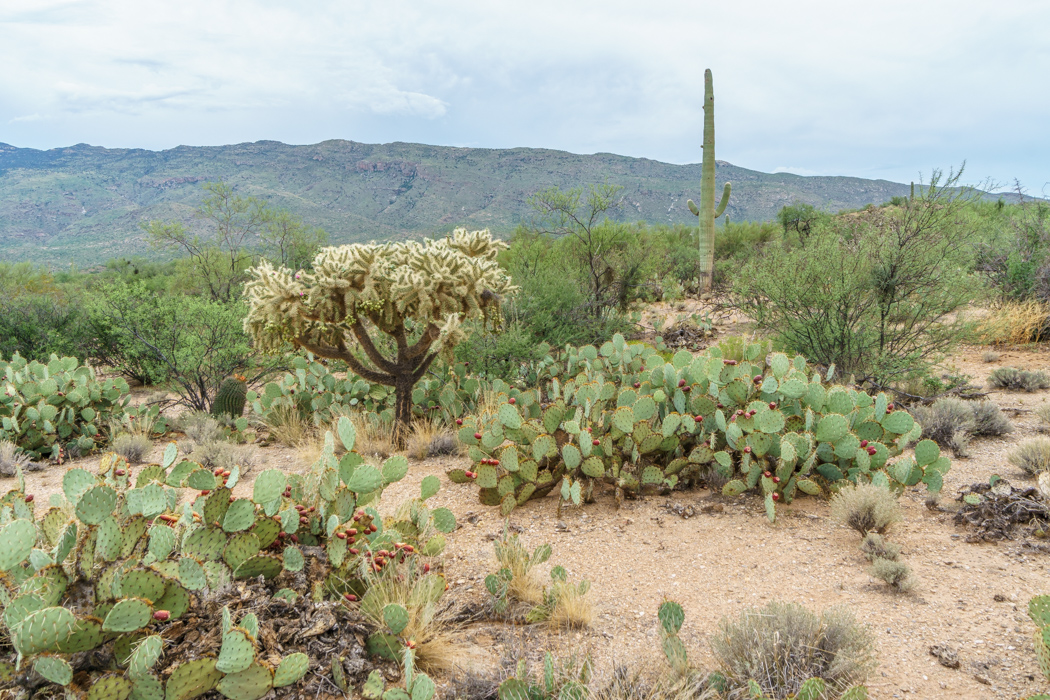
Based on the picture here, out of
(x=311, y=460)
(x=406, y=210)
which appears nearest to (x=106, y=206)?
(x=406, y=210)

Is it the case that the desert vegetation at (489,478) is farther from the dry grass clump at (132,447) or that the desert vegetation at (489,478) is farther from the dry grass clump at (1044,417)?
the dry grass clump at (1044,417)

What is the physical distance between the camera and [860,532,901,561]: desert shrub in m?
3.62

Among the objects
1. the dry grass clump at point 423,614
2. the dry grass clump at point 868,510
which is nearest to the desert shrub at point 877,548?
the dry grass clump at point 868,510

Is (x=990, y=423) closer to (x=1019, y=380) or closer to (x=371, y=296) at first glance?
(x=1019, y=380)

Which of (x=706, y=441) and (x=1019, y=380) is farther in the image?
(x=1019, y=380)

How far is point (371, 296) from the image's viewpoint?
5.75 m

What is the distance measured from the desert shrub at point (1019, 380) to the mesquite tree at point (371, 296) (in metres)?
6.97

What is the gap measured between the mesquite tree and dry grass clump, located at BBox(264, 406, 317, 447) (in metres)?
1.43

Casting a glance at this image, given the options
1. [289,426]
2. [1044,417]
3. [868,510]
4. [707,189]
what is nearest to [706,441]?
[868,510]

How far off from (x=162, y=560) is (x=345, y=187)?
111356mm

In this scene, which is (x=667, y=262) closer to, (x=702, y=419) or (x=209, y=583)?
(x=702, y=419)

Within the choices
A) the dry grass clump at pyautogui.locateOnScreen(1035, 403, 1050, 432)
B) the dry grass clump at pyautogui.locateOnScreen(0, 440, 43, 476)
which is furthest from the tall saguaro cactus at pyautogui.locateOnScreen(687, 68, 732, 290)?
the dry grass clump at pyautogui.locateOnScreen(0, 440, 43, 476)

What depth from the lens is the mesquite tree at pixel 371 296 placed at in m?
5.70

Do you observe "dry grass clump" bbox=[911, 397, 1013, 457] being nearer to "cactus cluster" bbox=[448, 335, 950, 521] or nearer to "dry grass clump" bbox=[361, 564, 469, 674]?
"cactus cluster" bbox=[448, 335, 950, 521]
